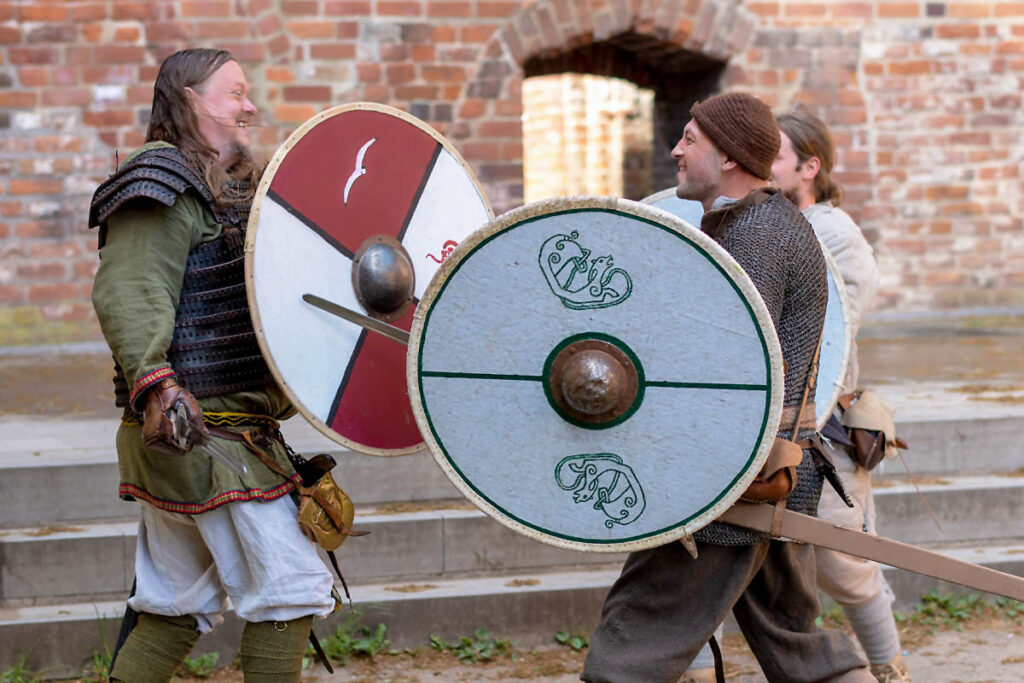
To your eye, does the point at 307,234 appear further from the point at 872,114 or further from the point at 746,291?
the point at 872,114

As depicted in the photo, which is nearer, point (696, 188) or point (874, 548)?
point (874, 548)

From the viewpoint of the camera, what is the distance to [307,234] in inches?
99.3

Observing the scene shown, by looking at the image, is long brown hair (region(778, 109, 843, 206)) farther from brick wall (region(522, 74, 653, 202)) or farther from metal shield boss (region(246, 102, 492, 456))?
brick wall (region(522, 74, 653, 202))

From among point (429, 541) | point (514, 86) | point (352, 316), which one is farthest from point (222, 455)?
point (514, 86)

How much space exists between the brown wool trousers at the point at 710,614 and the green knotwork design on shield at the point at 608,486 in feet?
0.85

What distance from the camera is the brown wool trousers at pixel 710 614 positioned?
2381mm

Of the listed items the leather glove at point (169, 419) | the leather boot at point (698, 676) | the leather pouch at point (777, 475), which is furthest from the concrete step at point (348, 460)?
the leather pouch at point (777, 475)

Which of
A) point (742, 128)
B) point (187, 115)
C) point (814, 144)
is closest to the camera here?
point (742, 128)

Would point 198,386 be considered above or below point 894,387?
above

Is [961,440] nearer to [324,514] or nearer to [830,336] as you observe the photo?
[830,336]

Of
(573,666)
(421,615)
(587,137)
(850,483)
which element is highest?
(587,137)

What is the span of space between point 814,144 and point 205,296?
172 cm

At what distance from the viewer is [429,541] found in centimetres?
396

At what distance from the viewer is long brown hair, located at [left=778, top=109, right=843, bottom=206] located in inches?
132
